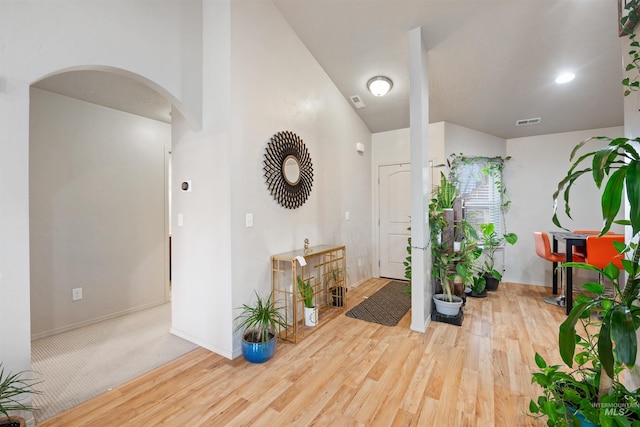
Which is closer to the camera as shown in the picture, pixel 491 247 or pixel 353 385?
pixel 353 385

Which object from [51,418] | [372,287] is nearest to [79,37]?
[51,418]

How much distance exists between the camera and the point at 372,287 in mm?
4230

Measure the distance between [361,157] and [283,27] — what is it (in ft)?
7.04

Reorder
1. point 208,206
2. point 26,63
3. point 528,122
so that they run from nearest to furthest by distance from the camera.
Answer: point 26,63 → point 208,206 → point 528,122

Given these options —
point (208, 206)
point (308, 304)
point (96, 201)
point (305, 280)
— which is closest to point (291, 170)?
point (208, 206)

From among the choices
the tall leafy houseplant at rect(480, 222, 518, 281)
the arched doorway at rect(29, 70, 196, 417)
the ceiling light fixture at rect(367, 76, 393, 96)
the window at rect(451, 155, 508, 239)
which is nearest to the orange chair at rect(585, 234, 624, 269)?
the tall leafy houseplant at rect(480, 222, 518, 281)

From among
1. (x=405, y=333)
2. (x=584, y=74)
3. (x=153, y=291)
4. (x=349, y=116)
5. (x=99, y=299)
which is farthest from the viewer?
(x=349, y=116)

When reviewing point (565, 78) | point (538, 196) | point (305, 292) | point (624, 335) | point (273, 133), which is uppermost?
point (565, 78)

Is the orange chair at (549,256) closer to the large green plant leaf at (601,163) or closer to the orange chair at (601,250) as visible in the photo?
the orange chair at (601,250)

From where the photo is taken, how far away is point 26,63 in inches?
61.5

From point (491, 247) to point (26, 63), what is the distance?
527 centimetres

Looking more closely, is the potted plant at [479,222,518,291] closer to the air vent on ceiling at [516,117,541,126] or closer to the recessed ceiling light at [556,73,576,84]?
the air vent on ceiling at [516,117,541,126]

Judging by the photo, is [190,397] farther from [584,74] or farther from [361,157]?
[584,74]

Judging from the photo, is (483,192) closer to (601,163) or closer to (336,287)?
(336,287)
